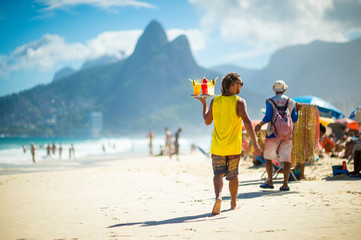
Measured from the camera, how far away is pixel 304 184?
21.4 ft

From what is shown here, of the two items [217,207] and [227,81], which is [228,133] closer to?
[227,81]

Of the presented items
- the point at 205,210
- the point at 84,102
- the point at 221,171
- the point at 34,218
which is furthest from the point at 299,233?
the point at 84,102

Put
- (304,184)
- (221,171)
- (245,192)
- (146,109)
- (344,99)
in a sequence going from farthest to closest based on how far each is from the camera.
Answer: (344,99)
(146,109)
(304,184)
(245,192)
(221,171)

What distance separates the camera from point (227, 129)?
4172 millimetres

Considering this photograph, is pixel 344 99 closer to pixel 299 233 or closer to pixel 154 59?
pixel 154 59

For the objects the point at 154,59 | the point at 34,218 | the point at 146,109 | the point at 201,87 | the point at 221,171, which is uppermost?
the point at 154,59

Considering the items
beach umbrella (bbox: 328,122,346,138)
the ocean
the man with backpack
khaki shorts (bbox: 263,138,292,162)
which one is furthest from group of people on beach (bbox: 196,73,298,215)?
beach umbrella (bbox: 328,122,346,138)

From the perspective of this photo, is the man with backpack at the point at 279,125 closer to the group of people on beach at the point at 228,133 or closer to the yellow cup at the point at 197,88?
the group of people on beach at the point at 228,133

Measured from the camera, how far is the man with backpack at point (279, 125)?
5.49 metres

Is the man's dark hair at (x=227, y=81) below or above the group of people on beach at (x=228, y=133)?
above

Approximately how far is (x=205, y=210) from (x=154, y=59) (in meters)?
197

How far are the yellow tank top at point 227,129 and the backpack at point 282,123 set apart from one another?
4.94 feet

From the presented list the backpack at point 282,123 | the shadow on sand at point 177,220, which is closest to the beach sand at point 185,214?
the shadow on sand at point 177,220

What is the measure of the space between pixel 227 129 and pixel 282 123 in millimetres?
1703
